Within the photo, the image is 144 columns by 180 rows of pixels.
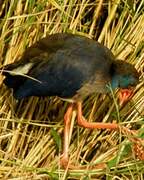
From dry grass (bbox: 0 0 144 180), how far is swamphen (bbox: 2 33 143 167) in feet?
0.23

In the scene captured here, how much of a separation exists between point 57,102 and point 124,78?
1.02ft

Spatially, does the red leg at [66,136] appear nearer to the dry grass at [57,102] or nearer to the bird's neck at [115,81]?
the dry grass at [57,102]

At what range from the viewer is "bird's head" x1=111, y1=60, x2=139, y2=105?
2477mm

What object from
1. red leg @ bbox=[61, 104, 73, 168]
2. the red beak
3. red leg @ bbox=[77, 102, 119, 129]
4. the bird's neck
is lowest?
red leg @ bbox=[61, 104, 73, 168]

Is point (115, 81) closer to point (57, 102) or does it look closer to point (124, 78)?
point (124, 78)

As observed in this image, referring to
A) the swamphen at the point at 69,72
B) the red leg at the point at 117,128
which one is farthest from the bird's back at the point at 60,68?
the red leg at the point at 117,128

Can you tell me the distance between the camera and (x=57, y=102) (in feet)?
8.69

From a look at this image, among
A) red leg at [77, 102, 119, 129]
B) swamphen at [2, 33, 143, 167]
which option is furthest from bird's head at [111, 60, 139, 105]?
red leg at [77, 102, 119, 129]

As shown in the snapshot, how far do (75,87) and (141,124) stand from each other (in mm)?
285

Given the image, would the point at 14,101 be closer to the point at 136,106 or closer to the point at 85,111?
the point at 85,111

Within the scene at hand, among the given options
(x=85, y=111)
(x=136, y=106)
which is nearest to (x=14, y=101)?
(x=85, y=111)

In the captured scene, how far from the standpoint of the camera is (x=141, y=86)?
8.44 feet

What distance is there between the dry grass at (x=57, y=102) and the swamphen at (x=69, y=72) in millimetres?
70

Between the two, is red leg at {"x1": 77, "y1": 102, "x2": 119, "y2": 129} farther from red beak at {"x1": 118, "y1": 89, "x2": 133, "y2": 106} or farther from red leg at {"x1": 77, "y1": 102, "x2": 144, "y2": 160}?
red beak at {"x1": 118, "y1": 89, "x2": 133, "y2": 106}
